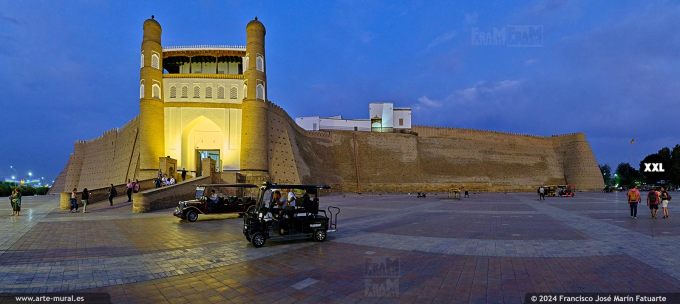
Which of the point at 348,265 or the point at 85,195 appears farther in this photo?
the point at 85,195

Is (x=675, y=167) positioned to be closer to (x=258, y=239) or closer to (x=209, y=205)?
(x=209, y=205)

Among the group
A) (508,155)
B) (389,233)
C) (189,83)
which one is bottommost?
(389,233)

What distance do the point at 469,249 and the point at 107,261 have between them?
6963 mm

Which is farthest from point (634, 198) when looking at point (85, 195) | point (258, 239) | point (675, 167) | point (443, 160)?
point (675, 167)

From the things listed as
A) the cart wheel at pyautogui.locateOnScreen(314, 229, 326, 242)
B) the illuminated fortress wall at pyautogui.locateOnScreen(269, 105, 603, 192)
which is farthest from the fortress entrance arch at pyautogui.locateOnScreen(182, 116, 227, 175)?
the cart wheel at pyautogui.locateOnScreen(314, 229, 326, 242)

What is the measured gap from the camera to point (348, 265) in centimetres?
643

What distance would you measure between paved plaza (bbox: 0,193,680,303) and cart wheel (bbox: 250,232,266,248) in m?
0.18

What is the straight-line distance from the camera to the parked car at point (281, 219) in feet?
28.0

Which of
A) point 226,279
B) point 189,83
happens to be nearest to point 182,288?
point 226,279

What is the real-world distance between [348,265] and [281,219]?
9.31 feet

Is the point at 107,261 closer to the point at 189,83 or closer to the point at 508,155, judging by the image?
the point at 189,83

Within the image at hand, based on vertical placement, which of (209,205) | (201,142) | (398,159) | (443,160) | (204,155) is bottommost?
(209,205)

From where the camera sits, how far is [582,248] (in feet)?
25.5

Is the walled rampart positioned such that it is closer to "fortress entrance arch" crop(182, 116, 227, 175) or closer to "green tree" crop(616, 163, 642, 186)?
"fortress entrance arch" crop(182, 116, 227, 175)
